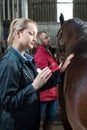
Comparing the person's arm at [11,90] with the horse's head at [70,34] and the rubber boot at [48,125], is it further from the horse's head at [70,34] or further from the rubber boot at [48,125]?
the rubber boot at [48,125]

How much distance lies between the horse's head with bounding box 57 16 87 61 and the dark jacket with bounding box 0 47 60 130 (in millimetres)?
1092

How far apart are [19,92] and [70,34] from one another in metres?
1.46

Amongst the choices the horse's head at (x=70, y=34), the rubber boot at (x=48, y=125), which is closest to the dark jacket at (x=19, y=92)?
the horse's head at (x=70, y=34)

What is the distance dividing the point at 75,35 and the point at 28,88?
1380 mm

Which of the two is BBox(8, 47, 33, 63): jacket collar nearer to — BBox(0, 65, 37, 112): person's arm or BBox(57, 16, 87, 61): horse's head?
BBox(0, 65, 37, 112): person's arm

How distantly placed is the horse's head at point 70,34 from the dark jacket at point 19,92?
109cm

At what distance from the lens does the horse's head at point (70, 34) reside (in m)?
3.05


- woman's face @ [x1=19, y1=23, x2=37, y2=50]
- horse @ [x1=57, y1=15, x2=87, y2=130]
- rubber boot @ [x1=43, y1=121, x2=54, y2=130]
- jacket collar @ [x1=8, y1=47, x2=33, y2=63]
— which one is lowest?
rubber boot @ [x1=43, y1=121, x2=54, y2=130]

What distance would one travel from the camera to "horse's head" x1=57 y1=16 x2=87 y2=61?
3.05 meters

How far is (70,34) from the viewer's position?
317 centimetres

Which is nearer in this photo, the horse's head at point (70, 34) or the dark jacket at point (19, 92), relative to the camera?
the dark jacket at point (19, 92)

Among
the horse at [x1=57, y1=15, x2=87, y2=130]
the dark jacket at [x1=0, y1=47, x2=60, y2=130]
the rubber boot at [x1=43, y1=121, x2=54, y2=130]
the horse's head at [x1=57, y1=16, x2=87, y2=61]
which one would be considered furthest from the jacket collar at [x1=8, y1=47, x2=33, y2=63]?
the rubber boot at [x1=43, y1=121, x2=54, y2=130]

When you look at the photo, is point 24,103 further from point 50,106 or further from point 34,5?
point 34,5

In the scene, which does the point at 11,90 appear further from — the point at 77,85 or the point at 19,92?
the point at 77,85
